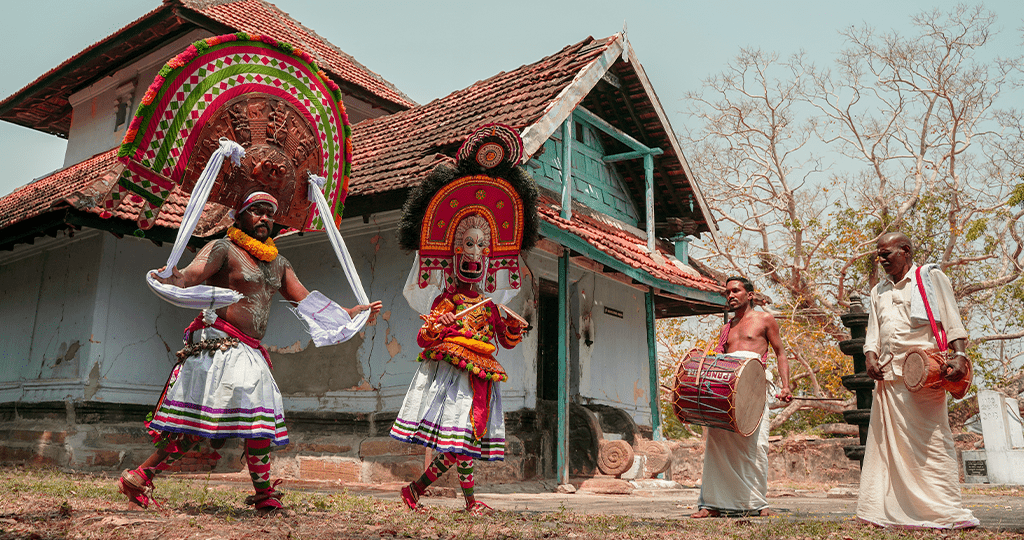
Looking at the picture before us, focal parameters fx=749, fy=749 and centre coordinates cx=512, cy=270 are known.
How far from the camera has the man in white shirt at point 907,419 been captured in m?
4.59

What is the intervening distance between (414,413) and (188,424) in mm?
1442

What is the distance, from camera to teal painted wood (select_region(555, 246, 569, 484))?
8.06 meters

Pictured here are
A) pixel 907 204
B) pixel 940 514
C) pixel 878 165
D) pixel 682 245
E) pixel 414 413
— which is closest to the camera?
pixel 940 514

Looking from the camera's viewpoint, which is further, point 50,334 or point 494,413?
point 50,334

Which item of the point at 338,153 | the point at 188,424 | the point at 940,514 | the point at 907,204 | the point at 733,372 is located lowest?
the point at 940,514

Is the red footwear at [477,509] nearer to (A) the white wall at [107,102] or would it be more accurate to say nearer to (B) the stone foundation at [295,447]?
(B) the stone foundation at [295,447]

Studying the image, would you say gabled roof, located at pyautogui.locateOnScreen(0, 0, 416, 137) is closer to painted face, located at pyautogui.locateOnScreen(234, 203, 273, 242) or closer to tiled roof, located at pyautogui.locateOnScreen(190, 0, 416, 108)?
tiled roof, located at pyautogui.locateOnScreen(190, 0, 416, 108)

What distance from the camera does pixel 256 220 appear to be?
4336 millimetres

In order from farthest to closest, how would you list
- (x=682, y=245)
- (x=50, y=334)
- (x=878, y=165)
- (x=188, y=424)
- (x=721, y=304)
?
(x=878, y=165) < (x=682, y=245) < (x=721, y=304) < (x=50, y=334) < (x=188, y=424)

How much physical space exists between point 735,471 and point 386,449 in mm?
3914

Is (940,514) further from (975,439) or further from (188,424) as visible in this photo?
(975,439)

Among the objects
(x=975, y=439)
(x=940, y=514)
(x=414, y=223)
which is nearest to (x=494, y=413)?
(x=414, y=223)

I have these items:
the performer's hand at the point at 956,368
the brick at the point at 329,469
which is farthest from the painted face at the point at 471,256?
the brick at the point at 329,469

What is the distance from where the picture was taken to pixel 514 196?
5363mm
